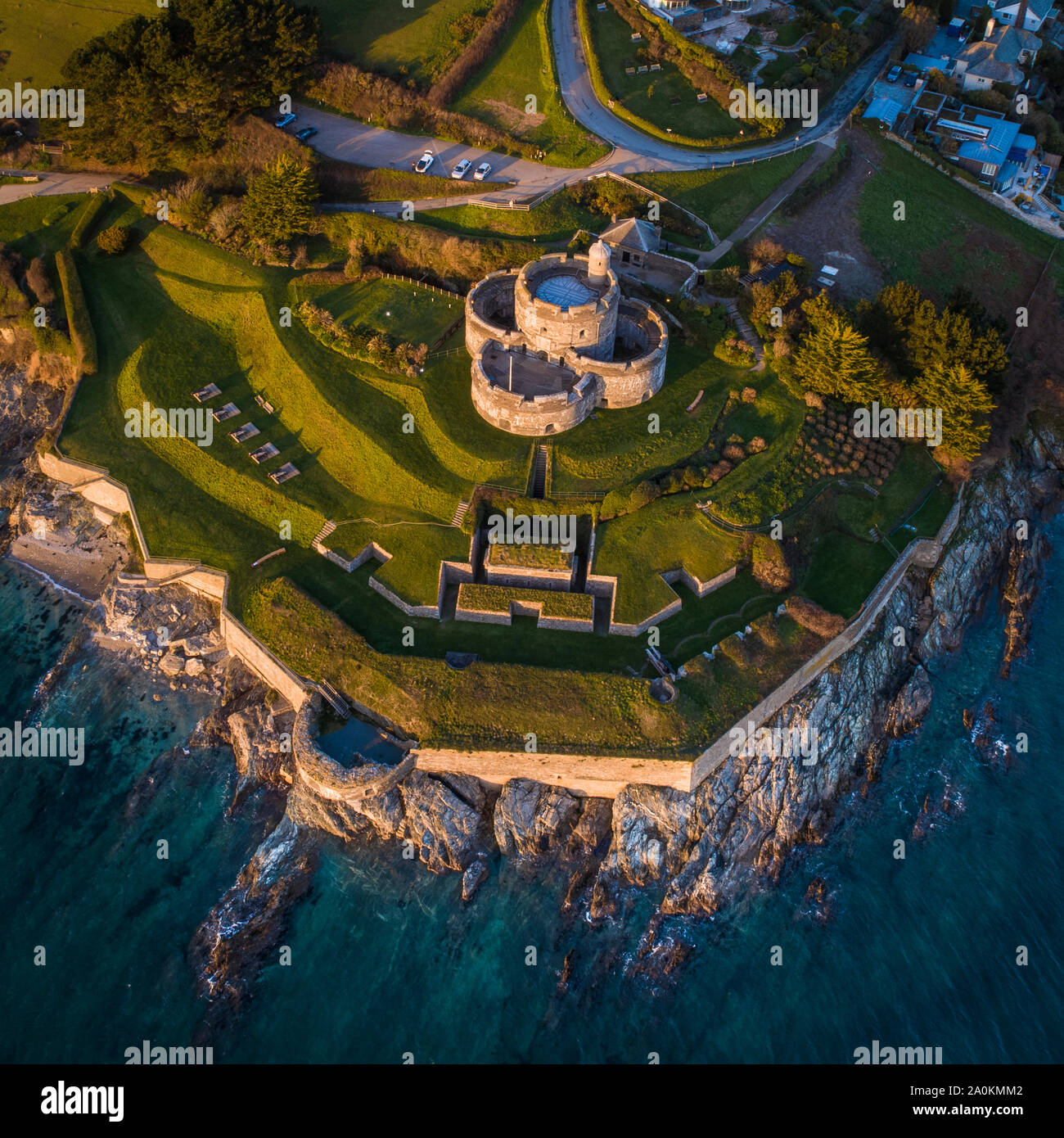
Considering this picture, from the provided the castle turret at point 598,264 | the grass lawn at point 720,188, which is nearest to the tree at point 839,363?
the castle turret at point 598,264

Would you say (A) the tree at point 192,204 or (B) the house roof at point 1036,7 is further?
(B) the house roof at point 1036,7

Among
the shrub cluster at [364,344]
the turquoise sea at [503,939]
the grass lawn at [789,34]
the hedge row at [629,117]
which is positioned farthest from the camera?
the grass lawn at [789,34]

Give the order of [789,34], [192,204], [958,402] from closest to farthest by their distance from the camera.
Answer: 1. [958,402]
2. [192,204]
3. [789,34]

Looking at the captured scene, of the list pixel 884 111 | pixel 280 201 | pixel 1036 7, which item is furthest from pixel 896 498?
pixel 1036 7

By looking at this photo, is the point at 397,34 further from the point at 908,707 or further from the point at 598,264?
the point at 908,707

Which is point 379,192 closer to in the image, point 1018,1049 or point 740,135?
point 740,135

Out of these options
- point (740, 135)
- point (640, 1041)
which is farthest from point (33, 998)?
point (740, 135)

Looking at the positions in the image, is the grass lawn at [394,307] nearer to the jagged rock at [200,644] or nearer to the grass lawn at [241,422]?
the grass lawn at [241,422]
